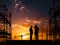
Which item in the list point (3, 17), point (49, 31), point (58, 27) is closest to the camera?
point (3, 17)

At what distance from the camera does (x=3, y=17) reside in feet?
73.6
